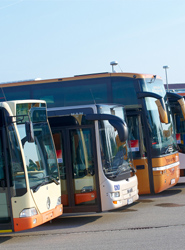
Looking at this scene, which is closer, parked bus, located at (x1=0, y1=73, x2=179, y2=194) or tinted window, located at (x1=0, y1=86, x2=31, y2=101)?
parked bus, located at (x1=0, y1=73, x2=179, y2=194)

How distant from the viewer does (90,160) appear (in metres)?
11.6

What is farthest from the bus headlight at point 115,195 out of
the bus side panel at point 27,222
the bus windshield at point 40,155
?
the bus side panel at point 27,222

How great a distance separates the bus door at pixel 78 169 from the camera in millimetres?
11578

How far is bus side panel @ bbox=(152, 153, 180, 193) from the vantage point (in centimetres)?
1409

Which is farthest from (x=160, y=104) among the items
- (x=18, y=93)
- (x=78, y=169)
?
(x=18, y=93)

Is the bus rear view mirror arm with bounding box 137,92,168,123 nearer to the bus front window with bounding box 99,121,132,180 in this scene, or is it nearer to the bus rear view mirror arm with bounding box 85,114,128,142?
the bus front window with bounding box 99,121,132,180

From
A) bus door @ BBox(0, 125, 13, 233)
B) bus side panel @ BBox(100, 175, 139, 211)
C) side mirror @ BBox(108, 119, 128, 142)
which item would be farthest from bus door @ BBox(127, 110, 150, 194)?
bus door @ BBox(0, 125, 13, 233)

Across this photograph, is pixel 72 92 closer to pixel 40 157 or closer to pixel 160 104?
pixel 160 104

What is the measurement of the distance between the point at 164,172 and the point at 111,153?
3188 millimetres

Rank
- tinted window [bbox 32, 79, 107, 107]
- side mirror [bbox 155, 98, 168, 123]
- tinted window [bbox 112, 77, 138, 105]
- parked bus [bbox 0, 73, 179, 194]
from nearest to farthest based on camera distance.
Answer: side mirror [bbox 155, 98, 168, 123] < parked bus [bbox 0, 73, 179, 194] < tinted window [bbox 112, 77, 138, 105] < tinted window [bbox 32, 79, 107, 107]

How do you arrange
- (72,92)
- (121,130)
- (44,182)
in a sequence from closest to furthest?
1. (44,182)
2. (121,130)
3. (72,92)

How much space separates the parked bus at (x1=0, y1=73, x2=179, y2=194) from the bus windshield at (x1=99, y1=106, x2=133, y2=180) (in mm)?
2139

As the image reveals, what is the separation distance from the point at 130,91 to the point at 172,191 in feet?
13.0

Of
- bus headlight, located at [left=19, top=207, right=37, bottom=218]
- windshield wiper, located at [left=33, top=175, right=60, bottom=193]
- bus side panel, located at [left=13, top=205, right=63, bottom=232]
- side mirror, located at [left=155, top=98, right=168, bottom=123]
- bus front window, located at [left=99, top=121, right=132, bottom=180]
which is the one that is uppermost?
side mirror, located at [left=155, top=98, right=168, bottom=123]
